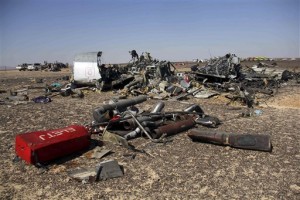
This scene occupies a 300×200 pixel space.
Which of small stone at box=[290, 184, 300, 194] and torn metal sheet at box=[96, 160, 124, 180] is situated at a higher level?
torn metal sheet at box=[96, 160, 124, 180]

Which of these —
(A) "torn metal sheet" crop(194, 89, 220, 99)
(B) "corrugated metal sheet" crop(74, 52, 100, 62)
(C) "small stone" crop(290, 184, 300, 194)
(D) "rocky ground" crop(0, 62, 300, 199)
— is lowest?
(C) "small stone" crop(290, 184, 300, 194)

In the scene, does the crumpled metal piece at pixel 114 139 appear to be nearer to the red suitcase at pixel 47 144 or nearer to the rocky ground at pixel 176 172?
the rocky ground at pixel 176 172

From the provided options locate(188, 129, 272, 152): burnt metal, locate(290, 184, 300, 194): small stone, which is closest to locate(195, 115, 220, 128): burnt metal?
locate(188, 129, 272, 152): burnt metal

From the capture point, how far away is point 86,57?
711 inches

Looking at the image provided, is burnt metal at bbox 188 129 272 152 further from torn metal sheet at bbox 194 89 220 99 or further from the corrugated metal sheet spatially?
the corrugated metal sheet

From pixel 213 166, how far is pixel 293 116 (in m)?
5.93

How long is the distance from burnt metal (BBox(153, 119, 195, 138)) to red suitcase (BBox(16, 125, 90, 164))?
207cm

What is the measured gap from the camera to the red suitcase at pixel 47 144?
18.3ft

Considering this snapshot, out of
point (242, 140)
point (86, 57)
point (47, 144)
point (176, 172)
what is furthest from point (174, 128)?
point (86, 57)

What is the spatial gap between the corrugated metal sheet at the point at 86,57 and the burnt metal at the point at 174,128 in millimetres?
10770

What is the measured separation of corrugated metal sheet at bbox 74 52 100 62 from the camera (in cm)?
1776

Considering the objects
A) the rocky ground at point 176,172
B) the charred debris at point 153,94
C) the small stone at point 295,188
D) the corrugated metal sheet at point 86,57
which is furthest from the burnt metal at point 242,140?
the corrugated metal sheet at point 86,57

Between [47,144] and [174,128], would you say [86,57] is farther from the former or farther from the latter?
[47,144]

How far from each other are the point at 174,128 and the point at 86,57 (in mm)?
11681
